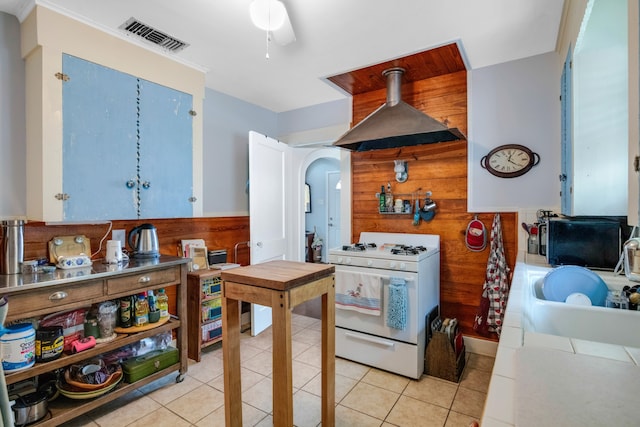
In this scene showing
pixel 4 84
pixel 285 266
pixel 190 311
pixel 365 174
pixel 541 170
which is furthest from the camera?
pixel 365 174

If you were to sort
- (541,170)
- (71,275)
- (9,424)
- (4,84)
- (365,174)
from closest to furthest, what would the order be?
(9,424)
(71,275)
(4,84)
(541,170)
(365,174)

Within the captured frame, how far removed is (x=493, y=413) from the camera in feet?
2.12

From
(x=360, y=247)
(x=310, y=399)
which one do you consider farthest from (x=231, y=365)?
(x=360, y=247)

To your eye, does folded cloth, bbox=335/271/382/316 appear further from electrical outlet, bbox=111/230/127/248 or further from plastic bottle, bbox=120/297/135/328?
electrical outlet, bbox=111/230/127/248

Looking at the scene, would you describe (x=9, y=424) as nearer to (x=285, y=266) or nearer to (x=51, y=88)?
(x=285, y=266)

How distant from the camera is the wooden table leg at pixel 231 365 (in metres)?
1.46

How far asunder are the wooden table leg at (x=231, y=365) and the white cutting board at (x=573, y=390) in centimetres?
116

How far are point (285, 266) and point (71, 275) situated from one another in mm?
1252

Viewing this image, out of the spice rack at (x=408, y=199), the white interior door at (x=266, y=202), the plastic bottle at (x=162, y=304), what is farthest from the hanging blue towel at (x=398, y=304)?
the plastic bottle at (x=162, y=304)

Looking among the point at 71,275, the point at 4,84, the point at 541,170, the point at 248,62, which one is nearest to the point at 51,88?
the point at 4,84

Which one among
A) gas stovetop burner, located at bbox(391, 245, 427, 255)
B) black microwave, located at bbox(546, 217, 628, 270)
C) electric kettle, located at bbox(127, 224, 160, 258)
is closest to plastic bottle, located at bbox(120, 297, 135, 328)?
electric kettle, located at bbox(127, 224, 160, 258)

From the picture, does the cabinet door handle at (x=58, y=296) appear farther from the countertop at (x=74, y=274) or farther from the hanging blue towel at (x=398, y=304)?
the hanging blue towel at (x=398, y=304)

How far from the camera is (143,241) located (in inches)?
95.1

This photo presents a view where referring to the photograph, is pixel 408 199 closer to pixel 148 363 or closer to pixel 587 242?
pixel 587 242
